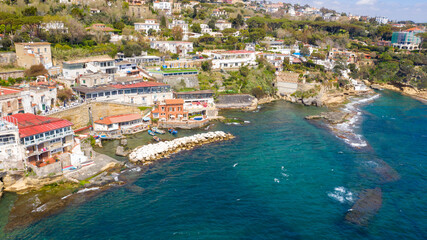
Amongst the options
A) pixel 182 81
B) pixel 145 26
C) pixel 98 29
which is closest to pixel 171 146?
pixel 182 81

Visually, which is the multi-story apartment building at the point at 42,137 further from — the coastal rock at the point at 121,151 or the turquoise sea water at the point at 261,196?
the coastal rock at the point at 121,151

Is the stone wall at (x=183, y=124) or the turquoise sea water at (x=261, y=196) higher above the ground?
the stone wall at (x=183, y=124)

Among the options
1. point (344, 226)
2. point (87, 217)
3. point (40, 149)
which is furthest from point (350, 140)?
point (40, 149)

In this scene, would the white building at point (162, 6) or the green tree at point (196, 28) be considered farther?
the white building at point (162, 6)

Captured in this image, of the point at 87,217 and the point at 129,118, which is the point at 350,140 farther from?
the point at 87,217

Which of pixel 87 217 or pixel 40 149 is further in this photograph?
pixel 40 149

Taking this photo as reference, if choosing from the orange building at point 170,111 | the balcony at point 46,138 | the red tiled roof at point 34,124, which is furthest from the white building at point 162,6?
the balcony at point 46,138

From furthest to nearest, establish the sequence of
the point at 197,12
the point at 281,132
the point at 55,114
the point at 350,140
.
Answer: the point at 197,12 < the point at 281,132 < the point at 350,140 < the point at 55,114
